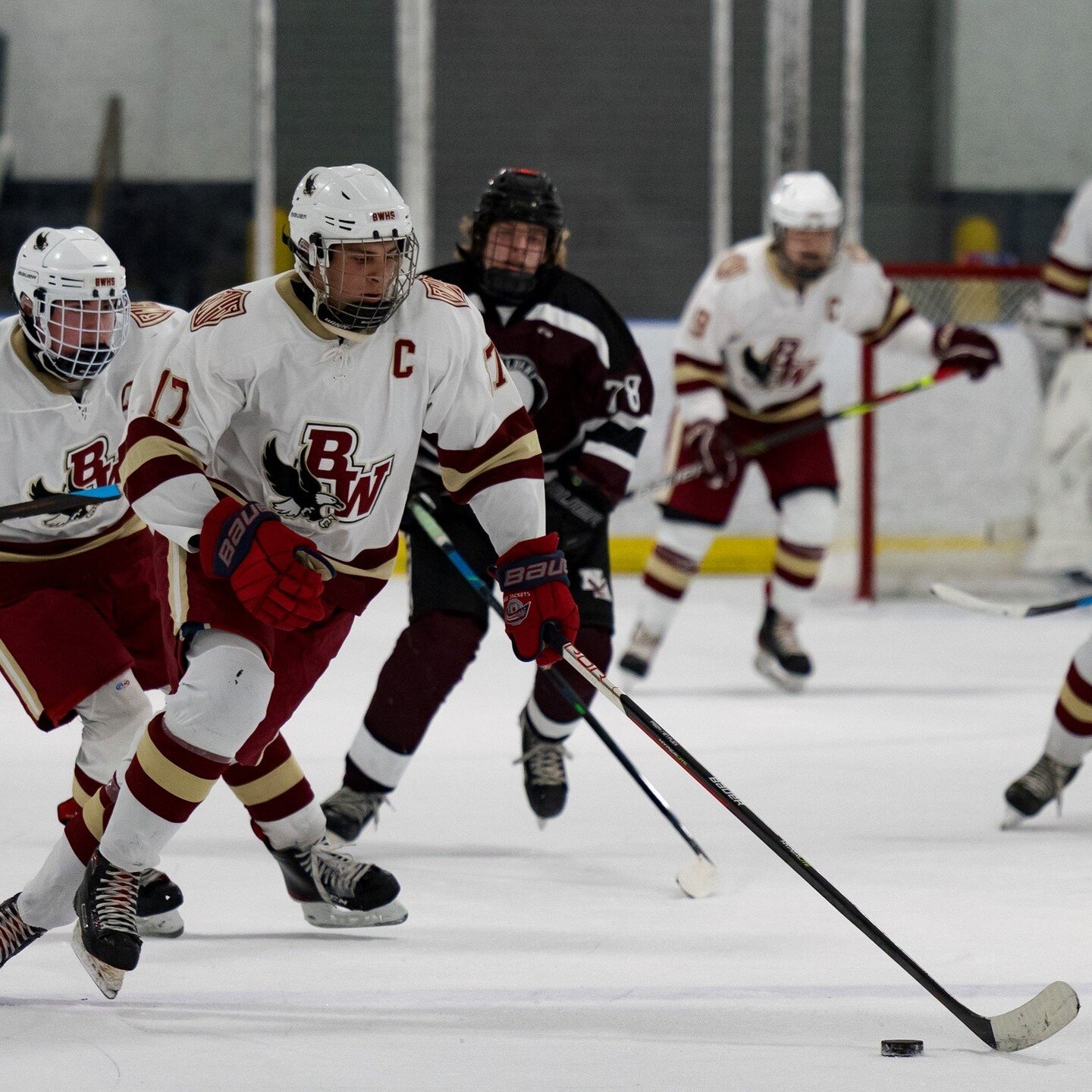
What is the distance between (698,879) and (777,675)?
190 centimetres

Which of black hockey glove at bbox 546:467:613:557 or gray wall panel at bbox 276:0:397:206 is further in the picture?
gray wall panel at bbox 276:0:397:206

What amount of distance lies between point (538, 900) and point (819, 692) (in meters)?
1.99

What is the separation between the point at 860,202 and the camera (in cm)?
718

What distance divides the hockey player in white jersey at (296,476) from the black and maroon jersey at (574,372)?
0.71m

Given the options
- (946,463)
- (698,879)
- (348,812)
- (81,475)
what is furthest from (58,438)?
(946,463)

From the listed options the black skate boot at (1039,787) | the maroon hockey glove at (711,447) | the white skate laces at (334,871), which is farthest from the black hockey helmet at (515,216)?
the maroon hockey glove at (711,447)

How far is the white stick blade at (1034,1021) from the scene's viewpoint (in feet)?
6.64

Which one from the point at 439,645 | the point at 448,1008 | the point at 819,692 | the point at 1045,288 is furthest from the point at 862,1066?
the point at 1045,288

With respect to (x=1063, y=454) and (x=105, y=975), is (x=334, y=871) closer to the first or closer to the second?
(x=105, y=975)

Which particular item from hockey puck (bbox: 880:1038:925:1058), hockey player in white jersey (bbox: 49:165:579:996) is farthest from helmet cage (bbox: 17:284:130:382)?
hockey puck (bbox: 880:1038:925:1058)

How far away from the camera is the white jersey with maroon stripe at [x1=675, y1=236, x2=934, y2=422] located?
4.61 metres

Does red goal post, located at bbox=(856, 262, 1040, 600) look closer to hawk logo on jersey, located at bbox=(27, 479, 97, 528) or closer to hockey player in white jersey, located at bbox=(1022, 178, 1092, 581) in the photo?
hockey player in white jersey, located at bbox=(1022, 178, 1092, 581)

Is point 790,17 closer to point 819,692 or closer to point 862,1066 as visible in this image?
point 819,692

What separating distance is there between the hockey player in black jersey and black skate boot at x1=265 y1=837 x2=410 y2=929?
0.37 meters
